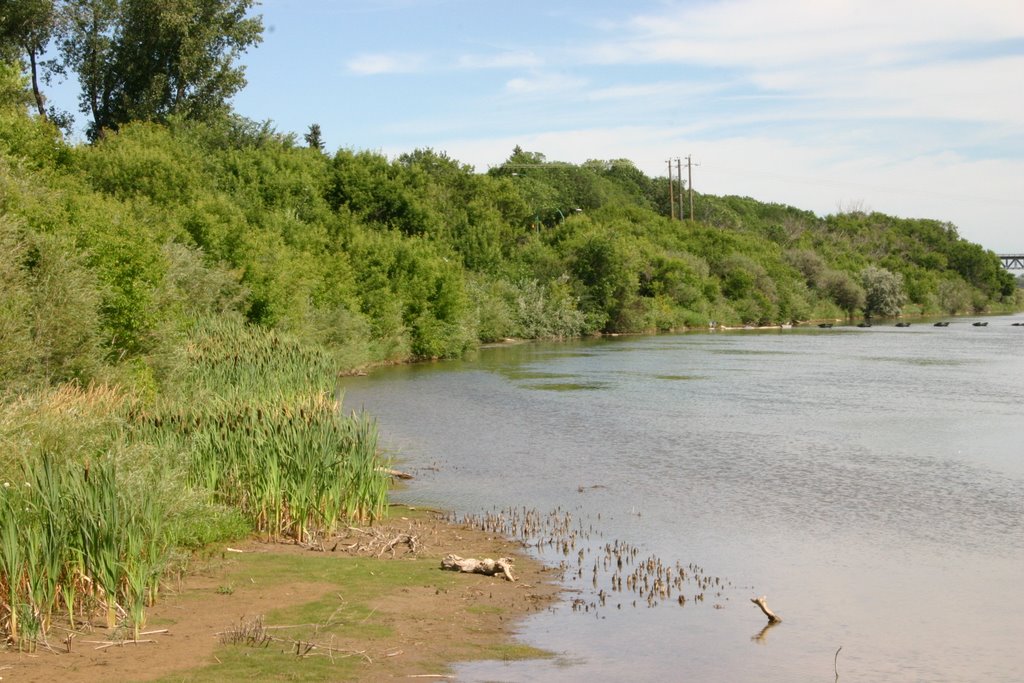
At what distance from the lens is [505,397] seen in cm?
3575

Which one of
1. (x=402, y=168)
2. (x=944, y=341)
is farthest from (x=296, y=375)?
(x=944, y=341)

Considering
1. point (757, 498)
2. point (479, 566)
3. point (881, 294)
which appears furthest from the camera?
point (881, 294)

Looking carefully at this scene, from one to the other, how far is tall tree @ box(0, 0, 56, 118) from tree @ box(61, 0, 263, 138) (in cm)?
135

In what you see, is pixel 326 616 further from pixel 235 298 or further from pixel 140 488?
pixel 235 298

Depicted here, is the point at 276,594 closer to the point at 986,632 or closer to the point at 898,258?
the point at 986,632

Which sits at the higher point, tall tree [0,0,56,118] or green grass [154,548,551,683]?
tall tree [0,0,56,118]

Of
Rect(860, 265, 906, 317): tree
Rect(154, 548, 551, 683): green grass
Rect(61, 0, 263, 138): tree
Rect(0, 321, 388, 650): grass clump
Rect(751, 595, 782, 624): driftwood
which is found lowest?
Rect(751, 595, 782, 624): driftwood

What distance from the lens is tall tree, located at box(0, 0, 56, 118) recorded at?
5528 cm

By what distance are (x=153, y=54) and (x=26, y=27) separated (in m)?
6.62

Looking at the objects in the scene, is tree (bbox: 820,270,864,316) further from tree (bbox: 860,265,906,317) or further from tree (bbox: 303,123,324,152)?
tree (bbox: 303,123,324,152)

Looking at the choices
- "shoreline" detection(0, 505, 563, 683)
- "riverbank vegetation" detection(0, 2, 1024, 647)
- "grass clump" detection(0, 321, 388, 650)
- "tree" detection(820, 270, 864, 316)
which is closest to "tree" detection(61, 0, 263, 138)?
"riverbank vegetation" detection(0, 2, 1024, 647)

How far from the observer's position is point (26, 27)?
5688 cm

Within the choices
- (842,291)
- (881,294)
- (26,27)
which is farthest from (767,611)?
(881,294)

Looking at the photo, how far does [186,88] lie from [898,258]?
310ft
